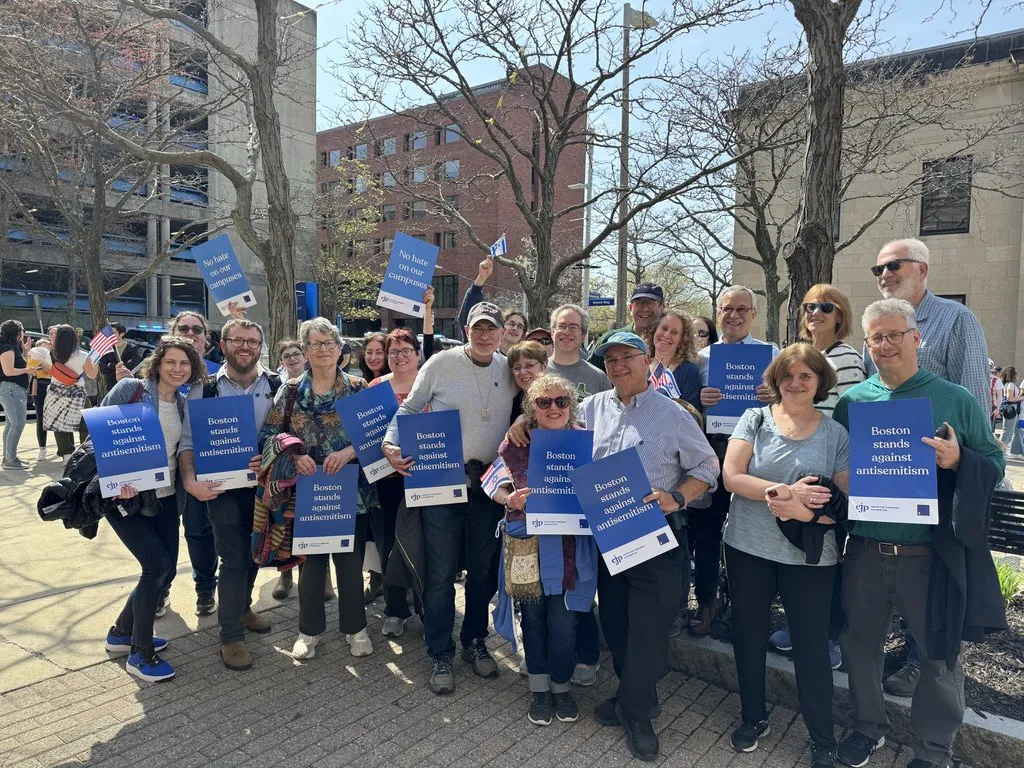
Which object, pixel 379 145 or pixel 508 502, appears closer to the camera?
pixel 508 502

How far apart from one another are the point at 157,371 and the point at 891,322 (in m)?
3.95

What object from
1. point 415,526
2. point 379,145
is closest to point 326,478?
point 415,526

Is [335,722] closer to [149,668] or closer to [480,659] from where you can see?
[480,659]

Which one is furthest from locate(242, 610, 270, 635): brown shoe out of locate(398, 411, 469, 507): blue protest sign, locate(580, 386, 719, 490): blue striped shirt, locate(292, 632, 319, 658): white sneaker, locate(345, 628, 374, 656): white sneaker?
locate(580, 386, 719, 490): blue striped shirt

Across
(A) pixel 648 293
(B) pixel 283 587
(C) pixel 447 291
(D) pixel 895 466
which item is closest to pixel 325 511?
(B) pixel 283 587

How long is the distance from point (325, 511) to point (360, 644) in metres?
0.93

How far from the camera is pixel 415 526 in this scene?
419 cm

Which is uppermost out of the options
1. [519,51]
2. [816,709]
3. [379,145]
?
[519,51]

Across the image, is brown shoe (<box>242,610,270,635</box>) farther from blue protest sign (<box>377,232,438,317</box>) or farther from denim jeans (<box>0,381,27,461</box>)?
denim jeans (<box>0,381,27,461</box>)

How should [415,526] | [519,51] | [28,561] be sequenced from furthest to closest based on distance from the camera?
[519,51], [28,561], [415,526]

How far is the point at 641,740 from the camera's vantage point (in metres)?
3.44

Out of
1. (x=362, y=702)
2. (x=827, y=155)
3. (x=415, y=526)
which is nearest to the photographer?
(x=362, y=702)

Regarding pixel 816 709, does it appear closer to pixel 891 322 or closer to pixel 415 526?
pixel 891 322

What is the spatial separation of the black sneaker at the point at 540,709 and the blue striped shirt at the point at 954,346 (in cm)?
259
